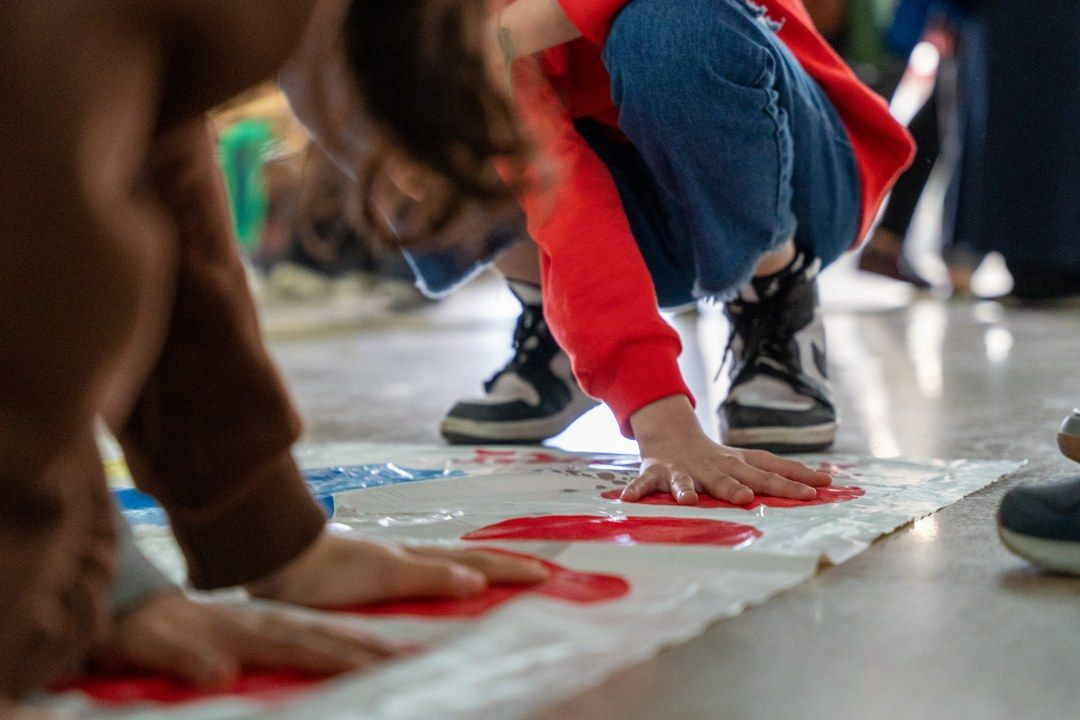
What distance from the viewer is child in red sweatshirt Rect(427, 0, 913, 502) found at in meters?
1.04

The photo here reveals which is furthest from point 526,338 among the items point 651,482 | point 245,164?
point 245,164

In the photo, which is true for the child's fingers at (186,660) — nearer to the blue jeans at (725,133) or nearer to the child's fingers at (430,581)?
the child's fingers at (430,581)

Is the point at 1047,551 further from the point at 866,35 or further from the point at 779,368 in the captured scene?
the point at 866,35

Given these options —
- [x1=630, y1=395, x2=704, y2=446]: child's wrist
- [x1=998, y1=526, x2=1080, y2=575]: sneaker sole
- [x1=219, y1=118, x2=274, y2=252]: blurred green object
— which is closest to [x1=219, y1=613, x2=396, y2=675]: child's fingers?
[x1=998, y1=526, x2=1080, y2=575]: sneaker sole

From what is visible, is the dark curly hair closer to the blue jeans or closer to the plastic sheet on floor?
the plastic sheet on floor

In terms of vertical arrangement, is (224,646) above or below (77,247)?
below

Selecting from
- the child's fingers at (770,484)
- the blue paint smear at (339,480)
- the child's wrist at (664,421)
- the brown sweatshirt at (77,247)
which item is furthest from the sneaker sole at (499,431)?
the brown sweatshirt at (77,247)

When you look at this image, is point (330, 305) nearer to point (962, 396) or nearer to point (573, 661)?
point (962, 396)

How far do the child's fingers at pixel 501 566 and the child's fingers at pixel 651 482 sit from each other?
255 millimetres

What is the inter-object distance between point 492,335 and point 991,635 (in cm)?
235

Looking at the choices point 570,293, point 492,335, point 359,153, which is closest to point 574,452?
point 570,293

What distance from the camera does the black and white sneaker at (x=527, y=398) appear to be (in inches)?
52.7

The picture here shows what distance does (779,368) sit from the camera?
4.07 ft

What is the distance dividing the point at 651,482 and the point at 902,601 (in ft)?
1.00
